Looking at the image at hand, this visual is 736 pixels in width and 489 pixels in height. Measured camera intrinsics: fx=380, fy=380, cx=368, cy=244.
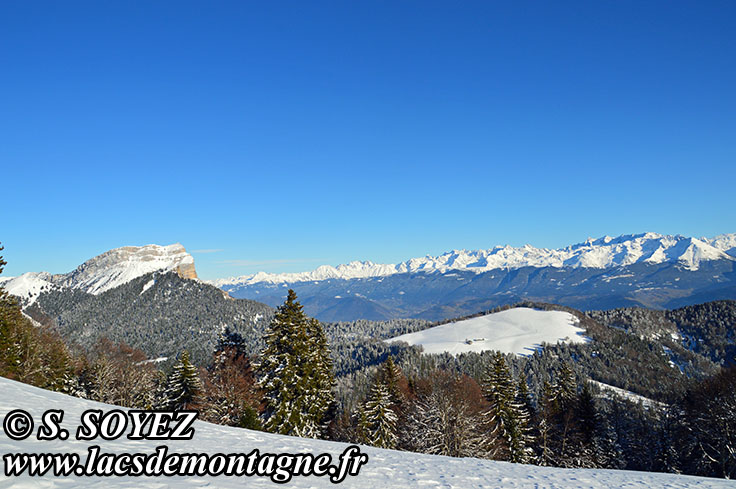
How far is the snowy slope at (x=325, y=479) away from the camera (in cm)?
780

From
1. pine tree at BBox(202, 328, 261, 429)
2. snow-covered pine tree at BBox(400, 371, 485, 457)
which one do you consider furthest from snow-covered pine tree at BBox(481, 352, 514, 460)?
pine tree at BBox(202, 328, 261, 429)

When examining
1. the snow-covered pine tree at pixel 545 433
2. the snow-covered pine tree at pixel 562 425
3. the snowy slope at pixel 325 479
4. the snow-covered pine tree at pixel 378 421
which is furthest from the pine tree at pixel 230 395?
the snow-covered pine tree at pixel 562 425

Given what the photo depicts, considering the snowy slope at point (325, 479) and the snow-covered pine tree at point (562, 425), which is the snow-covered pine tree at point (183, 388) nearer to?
the snowy slope at point (325, 479)

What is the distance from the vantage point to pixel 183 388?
32.1 metres

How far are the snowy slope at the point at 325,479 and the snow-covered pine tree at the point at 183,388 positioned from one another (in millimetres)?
18524

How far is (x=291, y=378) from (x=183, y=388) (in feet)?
38.6

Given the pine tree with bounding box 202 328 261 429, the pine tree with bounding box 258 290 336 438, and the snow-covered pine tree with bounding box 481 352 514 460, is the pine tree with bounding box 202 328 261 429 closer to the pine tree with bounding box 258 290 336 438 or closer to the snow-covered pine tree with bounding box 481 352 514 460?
the pine tree with bounding box 258 290 336 438

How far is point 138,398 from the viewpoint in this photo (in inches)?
1638

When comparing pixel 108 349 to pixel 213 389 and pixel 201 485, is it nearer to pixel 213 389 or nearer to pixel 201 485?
pixel 213 389

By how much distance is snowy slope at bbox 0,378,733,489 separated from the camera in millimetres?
7804

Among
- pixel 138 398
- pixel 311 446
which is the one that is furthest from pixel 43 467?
pixel 138 398

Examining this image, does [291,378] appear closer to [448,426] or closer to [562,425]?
[448,426]

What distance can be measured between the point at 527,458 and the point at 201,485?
3603 centimetres

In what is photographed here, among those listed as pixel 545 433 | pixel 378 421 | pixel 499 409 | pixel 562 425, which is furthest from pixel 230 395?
pixel 562 425
